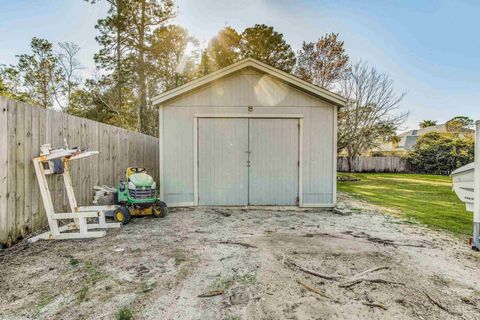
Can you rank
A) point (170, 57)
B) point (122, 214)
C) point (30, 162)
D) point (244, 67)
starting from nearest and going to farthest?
1. point (30, 162)
2. point (122, 214)
3. point (244, 67)
4. point (170, 57)

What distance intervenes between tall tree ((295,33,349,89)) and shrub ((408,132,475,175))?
317 inches

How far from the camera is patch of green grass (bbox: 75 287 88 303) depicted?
7.18ft

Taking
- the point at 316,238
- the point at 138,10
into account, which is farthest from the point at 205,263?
the point at 138,10

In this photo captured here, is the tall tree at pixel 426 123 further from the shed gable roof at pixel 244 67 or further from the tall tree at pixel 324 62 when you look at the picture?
the shed gable roof at pixel 244 67

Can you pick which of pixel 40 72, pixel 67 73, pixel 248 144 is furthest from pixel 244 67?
pixel 40 72

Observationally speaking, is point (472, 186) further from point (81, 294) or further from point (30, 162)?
point (30, 162)

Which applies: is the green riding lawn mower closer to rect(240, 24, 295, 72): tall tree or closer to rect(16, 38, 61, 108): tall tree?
rect(240, 24, 295, 72): tall tree

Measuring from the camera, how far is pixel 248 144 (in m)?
6.23

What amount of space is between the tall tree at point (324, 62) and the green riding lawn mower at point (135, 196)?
1552 centimetres

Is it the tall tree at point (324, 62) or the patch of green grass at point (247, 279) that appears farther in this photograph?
the tall tree at point (324, 62)

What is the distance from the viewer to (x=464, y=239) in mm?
4035

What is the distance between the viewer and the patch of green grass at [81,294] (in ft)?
7.18

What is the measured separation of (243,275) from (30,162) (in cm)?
338

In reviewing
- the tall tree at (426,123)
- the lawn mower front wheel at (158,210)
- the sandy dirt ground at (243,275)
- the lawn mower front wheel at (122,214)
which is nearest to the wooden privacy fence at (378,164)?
the sandy dirt ground at (243,275)
